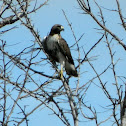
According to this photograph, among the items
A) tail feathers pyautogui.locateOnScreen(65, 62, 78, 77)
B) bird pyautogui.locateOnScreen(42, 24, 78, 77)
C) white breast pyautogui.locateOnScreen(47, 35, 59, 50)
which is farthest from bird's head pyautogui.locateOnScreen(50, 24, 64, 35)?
tail feathers pyautogui.locateOnScreen(65, 62, 78, 77)

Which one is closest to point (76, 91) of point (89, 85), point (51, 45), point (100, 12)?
point (89, 85)

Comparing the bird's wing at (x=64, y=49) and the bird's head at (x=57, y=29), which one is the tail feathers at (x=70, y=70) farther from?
the bird's head at (x=57, y=29)

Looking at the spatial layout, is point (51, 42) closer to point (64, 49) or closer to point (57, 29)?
point (64, 49)

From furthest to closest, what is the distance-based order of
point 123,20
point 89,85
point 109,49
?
point 89,85
point 109,49
point 123,20

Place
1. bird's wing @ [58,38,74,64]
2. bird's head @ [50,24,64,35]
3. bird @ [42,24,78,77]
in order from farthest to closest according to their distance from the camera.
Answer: bird's head @ [50,24,64,35], bird's wing @ [58,38,74,64], bird @ [42,24,78,77]

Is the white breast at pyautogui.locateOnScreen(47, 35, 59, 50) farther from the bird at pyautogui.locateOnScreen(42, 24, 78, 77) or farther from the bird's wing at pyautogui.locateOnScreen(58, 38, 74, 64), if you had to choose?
the bird's wing at pyautogui.locateOnScreen(58, 38, 74, 64)

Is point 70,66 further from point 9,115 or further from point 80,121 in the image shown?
point 80,121

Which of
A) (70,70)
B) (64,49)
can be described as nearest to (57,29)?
(64,49)

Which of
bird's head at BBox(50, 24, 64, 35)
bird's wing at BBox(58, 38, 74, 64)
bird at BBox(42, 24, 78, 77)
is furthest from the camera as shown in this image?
bird's head at BBox(50, 24, 64, 35)

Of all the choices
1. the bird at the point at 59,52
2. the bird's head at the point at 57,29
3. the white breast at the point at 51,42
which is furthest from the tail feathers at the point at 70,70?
the bird's head at the point at 57,29

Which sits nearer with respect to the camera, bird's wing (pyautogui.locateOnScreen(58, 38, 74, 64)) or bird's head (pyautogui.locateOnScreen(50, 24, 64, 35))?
bird's wing (pyautogui.locateOnScreen(58, 38, 74, 64))

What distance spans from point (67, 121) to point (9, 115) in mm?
1135

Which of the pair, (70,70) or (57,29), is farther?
(57,29)

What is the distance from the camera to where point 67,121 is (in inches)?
156
